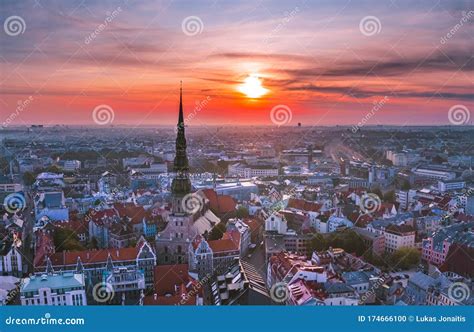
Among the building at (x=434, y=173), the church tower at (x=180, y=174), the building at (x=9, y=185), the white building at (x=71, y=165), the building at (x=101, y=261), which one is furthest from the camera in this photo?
the white building at (x=71, y=165)

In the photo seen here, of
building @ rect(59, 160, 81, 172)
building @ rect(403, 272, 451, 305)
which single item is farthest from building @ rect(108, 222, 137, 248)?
building @ rect(59, 160, 81, 172)

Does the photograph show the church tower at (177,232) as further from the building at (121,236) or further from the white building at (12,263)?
the white building at (12,263)

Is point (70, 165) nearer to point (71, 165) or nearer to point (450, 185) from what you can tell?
point (71, 165)

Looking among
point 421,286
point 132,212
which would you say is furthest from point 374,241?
point 132,212

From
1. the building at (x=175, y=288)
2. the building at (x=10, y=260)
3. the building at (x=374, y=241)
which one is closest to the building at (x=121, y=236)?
the building at (x=10, y=260)

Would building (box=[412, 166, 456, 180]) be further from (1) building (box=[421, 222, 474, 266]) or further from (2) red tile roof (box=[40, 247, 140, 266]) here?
(2) red tile roof (box=[40, 247, 140, 266])

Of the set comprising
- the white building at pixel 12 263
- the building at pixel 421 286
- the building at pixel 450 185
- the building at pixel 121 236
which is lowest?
the building at pixel 421 286

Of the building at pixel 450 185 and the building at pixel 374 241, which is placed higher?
the building at pixel 450 185

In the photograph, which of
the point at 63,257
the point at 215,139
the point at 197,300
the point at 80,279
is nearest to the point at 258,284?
the point at 197,300
